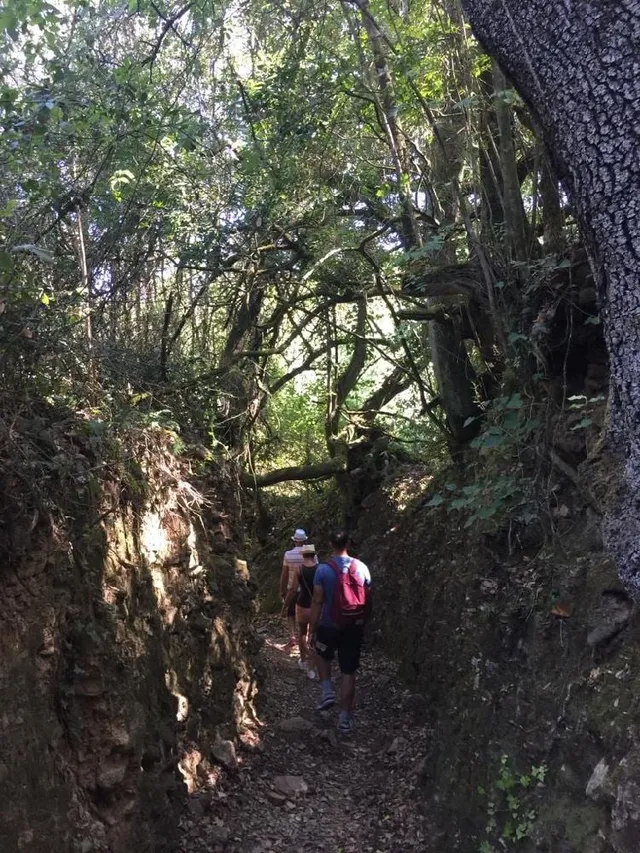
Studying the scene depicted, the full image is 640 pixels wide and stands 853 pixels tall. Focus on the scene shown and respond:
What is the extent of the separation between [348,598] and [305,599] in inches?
72.2

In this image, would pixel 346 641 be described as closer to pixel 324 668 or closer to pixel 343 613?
pixel 343 613

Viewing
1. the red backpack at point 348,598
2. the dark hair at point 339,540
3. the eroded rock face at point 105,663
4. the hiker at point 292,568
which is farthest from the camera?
the hiker at point 292,568

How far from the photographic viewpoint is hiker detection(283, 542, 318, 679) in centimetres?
871

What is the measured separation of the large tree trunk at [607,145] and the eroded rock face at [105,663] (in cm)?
332

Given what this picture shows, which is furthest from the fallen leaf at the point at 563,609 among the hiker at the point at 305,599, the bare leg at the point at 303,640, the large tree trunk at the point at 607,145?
the bare leg at the point at 303,640

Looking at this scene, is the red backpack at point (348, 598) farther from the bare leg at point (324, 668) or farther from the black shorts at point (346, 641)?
the bare leg at point (324, 668)

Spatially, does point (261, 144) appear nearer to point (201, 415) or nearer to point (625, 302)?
point (201, 415)

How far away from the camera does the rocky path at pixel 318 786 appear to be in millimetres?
5527

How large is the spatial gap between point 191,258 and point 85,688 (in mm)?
4994

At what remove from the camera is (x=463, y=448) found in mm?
8547

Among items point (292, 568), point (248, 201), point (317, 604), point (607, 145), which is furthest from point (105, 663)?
point (248, 201)

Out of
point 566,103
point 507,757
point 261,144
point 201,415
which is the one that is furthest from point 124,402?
point 566,103

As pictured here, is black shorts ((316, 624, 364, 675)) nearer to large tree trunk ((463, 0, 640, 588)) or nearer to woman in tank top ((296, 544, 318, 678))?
woman in tank top ((296, 544, 318, 678))

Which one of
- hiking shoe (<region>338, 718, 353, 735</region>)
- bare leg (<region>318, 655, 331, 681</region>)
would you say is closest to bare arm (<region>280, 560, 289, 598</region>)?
bare leg (<region>318, 655, 331, 681</region>)
